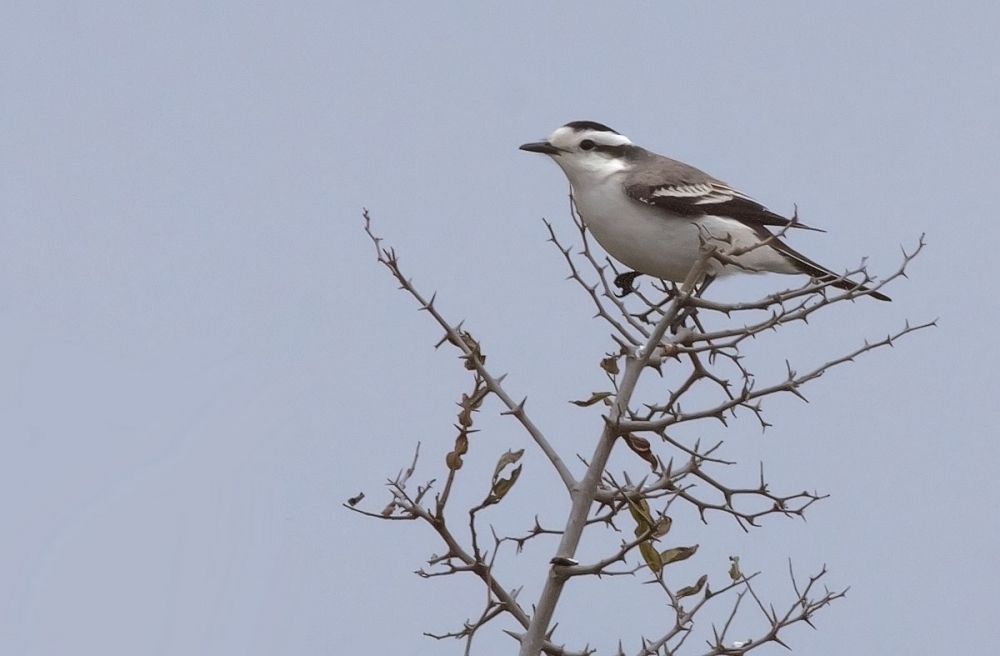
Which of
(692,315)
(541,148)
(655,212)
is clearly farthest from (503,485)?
(541,148)

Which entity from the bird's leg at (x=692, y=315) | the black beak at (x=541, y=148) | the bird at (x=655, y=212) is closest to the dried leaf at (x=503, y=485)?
the bird's leg at (x=692, y=315)

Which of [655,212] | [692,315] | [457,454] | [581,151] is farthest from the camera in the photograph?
[581,151]

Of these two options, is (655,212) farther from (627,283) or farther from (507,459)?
(507,459)

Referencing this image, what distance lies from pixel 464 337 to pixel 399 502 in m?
0.79

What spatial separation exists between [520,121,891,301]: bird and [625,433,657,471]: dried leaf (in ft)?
9.12

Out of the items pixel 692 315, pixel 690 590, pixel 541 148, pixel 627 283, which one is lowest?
pixel 690 590

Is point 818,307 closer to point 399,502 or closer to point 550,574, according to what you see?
point 550,574

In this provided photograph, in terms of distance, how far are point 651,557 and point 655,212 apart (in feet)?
11.7

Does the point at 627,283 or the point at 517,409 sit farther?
the point at 627,283

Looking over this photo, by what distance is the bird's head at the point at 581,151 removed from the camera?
877cm

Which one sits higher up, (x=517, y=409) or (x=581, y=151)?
(x=581, y=151)

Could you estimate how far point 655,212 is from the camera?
829 cm

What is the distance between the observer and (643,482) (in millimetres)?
4887

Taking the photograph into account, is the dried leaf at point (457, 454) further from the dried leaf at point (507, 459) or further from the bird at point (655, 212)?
the bird at point (655, 212)
